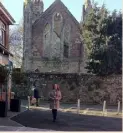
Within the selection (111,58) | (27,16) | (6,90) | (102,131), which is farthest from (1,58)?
(27,16)

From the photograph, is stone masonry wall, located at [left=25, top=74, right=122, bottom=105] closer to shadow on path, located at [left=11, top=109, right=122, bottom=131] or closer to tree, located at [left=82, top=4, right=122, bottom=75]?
tree, located at [left=82, top=4, right=122, bottom=75]

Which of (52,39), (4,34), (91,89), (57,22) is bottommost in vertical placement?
(91,89)

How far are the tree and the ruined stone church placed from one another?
7.51m

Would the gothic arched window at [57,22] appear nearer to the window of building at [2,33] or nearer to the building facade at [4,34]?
the building facade at [4,34]

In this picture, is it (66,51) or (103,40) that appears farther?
(66,51)

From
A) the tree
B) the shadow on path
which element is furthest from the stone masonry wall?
the shadow on path

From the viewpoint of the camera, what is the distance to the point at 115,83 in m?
32.9

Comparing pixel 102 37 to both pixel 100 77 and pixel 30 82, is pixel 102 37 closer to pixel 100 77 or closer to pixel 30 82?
pixel 100 77

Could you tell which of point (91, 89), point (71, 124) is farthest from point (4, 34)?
point (71, 124)

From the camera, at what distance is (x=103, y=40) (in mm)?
35750

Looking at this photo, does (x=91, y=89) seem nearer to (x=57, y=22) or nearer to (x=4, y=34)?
(x=4, y=34)

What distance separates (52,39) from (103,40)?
478 inches

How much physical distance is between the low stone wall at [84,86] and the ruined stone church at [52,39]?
10.8m

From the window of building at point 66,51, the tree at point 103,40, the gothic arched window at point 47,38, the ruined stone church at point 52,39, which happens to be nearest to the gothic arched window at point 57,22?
the ruined stone church at point 52,39
